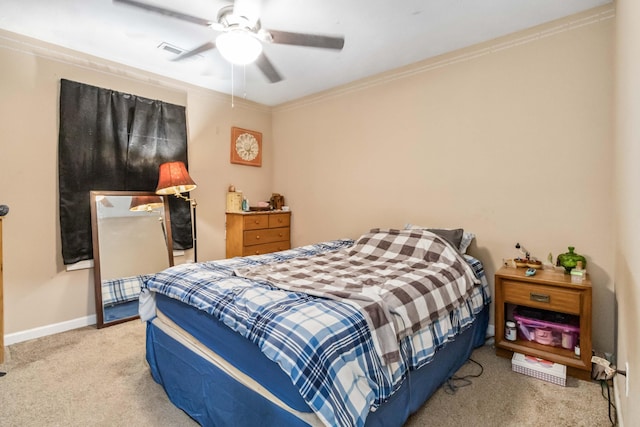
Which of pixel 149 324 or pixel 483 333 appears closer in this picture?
pixel 149 324

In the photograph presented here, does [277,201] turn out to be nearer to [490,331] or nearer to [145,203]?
[145,203]

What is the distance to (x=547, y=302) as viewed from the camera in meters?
2.08

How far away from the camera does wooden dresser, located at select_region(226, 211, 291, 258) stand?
12.3 ft

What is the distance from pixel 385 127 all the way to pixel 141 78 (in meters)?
2.66

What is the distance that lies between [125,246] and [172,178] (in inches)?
33.5

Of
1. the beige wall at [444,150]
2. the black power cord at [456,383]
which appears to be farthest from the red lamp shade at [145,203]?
the black power cord at [456,383]

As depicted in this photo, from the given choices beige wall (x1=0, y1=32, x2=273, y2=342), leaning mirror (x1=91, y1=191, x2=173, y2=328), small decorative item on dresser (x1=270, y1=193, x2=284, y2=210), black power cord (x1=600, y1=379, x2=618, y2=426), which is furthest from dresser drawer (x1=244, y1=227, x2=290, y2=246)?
black power cord (x1=600, y1=379, x2=618, y2=426)

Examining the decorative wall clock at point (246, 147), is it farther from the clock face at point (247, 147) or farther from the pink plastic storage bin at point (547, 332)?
the pink plastic storage bin at point (547, 332)

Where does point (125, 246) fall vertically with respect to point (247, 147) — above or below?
Result: below

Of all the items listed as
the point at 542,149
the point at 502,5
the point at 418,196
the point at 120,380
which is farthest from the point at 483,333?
the point at 120,380

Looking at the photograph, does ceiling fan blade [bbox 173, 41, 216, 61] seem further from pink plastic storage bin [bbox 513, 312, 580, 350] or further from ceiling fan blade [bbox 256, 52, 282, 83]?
pink plastic storage bin [bbox 513, 312, 580, 350]

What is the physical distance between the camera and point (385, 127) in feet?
10.9

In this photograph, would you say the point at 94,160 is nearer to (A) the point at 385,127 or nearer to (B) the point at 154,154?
(B) the point at 154,154

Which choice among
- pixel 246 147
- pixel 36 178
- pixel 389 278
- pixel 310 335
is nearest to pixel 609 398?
pixel 389 278
